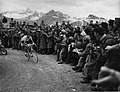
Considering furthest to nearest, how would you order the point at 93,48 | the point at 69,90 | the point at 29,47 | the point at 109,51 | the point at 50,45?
the point at 50,45 → the point at 29,47 → the point at 93,48 → the point at 69,90 → the point at 109,51

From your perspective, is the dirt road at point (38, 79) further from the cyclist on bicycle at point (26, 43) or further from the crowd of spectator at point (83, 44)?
the cyclist on bicycle at point (26, 43)

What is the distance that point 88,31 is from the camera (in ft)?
29.1

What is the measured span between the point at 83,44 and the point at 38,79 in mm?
2615

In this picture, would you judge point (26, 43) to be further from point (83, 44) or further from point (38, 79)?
point (38, 79)

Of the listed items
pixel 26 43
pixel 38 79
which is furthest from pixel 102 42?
pixel 26 43

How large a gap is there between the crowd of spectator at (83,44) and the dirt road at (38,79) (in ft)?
1.92

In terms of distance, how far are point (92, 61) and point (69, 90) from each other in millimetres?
1678

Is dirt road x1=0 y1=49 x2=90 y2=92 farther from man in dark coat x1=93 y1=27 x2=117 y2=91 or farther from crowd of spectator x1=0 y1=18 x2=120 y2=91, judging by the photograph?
man in dark coat x1=93 y1=27 x2=117 y2=91

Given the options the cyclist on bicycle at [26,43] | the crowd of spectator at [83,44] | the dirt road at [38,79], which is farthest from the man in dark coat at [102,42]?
the cyclist on bicycle at [26,43]

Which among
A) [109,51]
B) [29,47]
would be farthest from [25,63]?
[109,51]

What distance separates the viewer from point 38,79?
9.31 m

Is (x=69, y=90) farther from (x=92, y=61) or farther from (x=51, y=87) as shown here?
(x=92, y=61)

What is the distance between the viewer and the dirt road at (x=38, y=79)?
318 inches

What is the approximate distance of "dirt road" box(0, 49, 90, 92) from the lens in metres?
8.09
